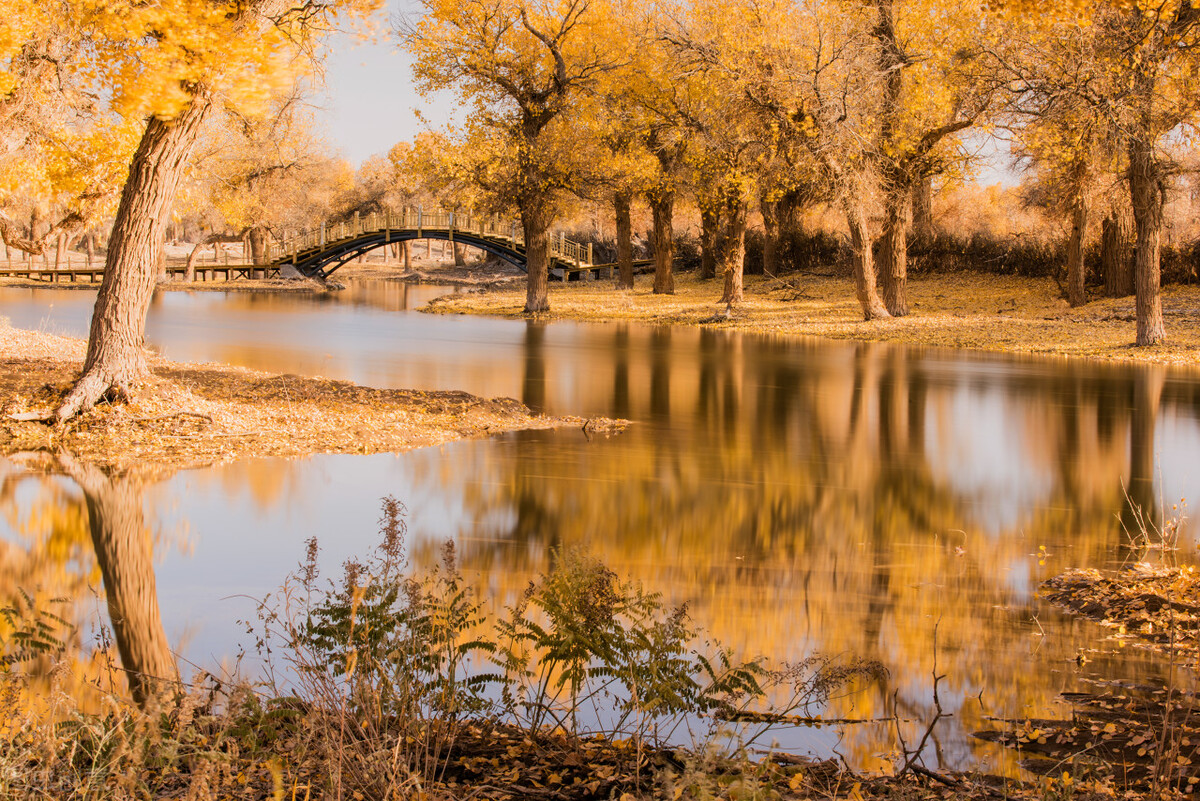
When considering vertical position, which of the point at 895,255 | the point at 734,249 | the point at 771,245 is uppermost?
the point at 771,245

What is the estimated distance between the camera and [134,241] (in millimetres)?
11867

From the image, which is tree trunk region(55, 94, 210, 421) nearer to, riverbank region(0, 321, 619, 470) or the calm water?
riverbank region(0, 321, 619, 470)

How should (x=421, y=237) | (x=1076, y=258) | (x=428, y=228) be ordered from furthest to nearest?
1. (x=421, y=237)
2. (x=428, y=228)
3. (x=1076, y=258)

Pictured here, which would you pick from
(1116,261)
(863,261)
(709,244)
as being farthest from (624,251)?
(1116,261)

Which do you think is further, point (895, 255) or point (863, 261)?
point (895, 255)

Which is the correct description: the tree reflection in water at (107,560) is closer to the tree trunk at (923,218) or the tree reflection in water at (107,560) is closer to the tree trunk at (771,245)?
the tree trunk at (771,245)

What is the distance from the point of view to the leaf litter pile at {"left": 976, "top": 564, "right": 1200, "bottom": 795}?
13.6ft

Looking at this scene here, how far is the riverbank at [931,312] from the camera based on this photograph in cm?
2578

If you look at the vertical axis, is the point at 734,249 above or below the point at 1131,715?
above

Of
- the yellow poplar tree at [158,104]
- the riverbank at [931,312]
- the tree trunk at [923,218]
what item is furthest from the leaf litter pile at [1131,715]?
the tree trunk at [923,218]

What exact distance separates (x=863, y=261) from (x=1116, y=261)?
9910 mm

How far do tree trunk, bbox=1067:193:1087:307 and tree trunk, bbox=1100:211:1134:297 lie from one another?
0.89 meters

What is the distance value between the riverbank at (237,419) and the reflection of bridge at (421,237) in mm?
35880

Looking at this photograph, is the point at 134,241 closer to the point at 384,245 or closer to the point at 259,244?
the point at 384,245
